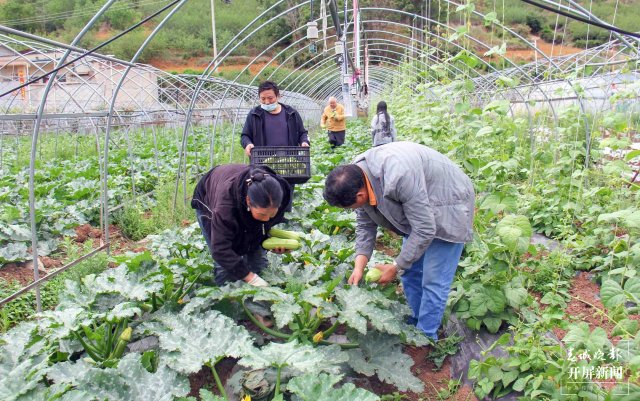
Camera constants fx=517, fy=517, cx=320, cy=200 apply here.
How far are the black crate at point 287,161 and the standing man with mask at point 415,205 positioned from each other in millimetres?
1883

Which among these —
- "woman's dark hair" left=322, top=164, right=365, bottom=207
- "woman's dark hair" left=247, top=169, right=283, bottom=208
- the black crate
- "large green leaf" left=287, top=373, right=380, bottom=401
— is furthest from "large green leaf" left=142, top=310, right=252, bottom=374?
the black crate

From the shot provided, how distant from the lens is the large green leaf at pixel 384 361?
9.63 feet

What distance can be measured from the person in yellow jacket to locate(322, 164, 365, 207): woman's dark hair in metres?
8.54

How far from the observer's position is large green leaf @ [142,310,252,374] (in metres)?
2.65

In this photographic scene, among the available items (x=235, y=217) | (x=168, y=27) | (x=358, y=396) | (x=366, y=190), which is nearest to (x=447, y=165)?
(x=366, y=190)

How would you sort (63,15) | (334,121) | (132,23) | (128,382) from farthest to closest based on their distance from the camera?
1. (63,15)
2. (132,23)
3. (334,121)
4. (128,382)

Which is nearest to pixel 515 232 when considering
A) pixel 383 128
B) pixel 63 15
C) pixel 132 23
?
pixel 383 128

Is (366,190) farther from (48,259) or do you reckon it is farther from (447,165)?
(48,259)

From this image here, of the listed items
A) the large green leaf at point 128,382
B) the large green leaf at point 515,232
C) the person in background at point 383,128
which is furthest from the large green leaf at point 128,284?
the person in background at point 383,128

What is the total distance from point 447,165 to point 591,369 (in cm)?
150

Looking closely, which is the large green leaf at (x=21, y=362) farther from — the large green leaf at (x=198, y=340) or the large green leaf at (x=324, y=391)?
the large green leaf at (x=324, y=391)

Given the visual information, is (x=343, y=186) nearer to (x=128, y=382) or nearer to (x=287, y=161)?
(x=128, y=382)

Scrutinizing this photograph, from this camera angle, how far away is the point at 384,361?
308 centimetres

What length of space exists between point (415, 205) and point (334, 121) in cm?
885
